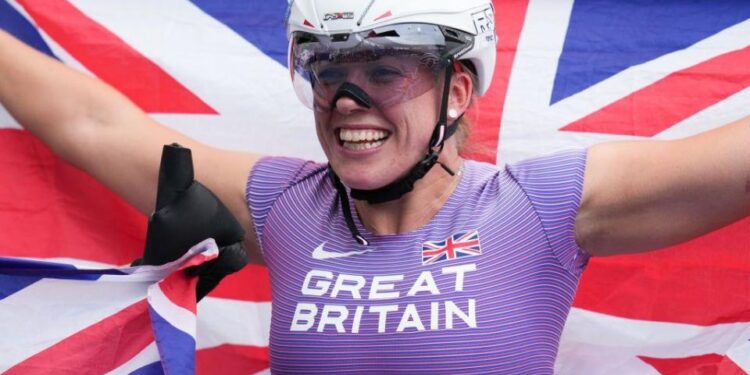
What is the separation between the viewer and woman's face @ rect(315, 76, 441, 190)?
124 inches

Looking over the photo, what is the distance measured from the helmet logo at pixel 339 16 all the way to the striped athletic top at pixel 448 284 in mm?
571

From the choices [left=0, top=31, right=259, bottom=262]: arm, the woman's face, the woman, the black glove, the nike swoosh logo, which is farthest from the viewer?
[left=0, top=31, right=259, bottom=262]: arm

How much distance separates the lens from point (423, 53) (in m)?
3.18

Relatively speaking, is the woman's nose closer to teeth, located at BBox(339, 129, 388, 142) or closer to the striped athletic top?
teeth, located at BBox(339, 129, 388, 142)

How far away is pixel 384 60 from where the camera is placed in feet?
10.3

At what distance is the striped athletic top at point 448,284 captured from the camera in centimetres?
305

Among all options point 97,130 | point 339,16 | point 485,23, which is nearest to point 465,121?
point 485,23

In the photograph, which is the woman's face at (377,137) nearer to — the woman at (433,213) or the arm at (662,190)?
the woman at (433,213)

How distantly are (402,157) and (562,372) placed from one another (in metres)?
1.01

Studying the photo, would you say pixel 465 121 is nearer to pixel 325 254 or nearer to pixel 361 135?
pixel 361 135

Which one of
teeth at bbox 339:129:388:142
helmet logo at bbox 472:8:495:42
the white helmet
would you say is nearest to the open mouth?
teeth at bbox 339:129:388:142

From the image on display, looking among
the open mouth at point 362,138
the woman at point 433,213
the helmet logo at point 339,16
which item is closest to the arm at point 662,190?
the woman at point 433,213

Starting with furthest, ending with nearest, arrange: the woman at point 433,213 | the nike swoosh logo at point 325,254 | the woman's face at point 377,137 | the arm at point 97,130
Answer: the arm at point 97,130
the nike swoosh logo at point 325,254
the woman's face at point 377,137
the woman at point 433,213

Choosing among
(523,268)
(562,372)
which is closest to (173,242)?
(523,268)
